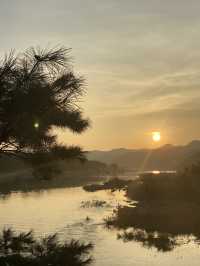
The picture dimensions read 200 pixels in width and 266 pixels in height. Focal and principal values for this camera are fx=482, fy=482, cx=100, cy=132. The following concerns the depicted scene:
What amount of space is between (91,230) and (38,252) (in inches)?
1019

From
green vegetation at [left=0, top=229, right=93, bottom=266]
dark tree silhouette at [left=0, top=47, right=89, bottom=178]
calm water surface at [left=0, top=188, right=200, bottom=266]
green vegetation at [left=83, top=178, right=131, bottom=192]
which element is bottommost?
calm water surface at [left=0, top=188, right=200, bottom=266]

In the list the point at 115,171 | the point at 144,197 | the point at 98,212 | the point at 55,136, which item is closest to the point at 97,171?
the point at 115,171

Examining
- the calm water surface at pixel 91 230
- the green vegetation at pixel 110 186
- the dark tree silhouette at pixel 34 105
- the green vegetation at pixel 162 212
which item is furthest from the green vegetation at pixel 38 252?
the green vegetation at pixel 110 186

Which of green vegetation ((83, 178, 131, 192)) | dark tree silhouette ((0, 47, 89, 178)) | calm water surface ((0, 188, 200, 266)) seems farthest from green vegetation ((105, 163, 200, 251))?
dark tree silhouette ((0, 47, 89, 178))

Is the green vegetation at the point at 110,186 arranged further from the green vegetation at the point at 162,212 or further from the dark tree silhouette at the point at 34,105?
the dark tree silhouette at the point at 34,105

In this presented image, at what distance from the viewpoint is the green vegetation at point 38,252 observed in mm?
8055

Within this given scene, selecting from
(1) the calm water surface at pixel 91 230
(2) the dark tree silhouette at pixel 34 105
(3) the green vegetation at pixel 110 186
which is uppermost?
(2) the dark tree silhouette at pixel 34 105

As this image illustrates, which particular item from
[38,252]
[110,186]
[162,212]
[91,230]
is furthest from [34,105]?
Result: [110,186]

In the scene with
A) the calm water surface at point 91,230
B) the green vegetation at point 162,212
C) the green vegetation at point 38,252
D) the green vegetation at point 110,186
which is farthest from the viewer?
the green vegetation at point 110,186

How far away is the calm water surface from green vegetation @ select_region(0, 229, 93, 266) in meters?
14.9

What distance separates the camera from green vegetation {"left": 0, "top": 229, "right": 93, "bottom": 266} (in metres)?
8.05

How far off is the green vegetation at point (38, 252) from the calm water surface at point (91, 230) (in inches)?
587

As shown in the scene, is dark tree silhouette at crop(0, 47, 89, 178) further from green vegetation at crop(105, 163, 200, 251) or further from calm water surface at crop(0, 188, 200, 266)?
green vegetation at crop(105, 163, 200, 251)

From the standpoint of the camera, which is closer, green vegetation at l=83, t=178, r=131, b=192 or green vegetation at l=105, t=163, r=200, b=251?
green vegetation at l=105, t=163, r=200, b=251
